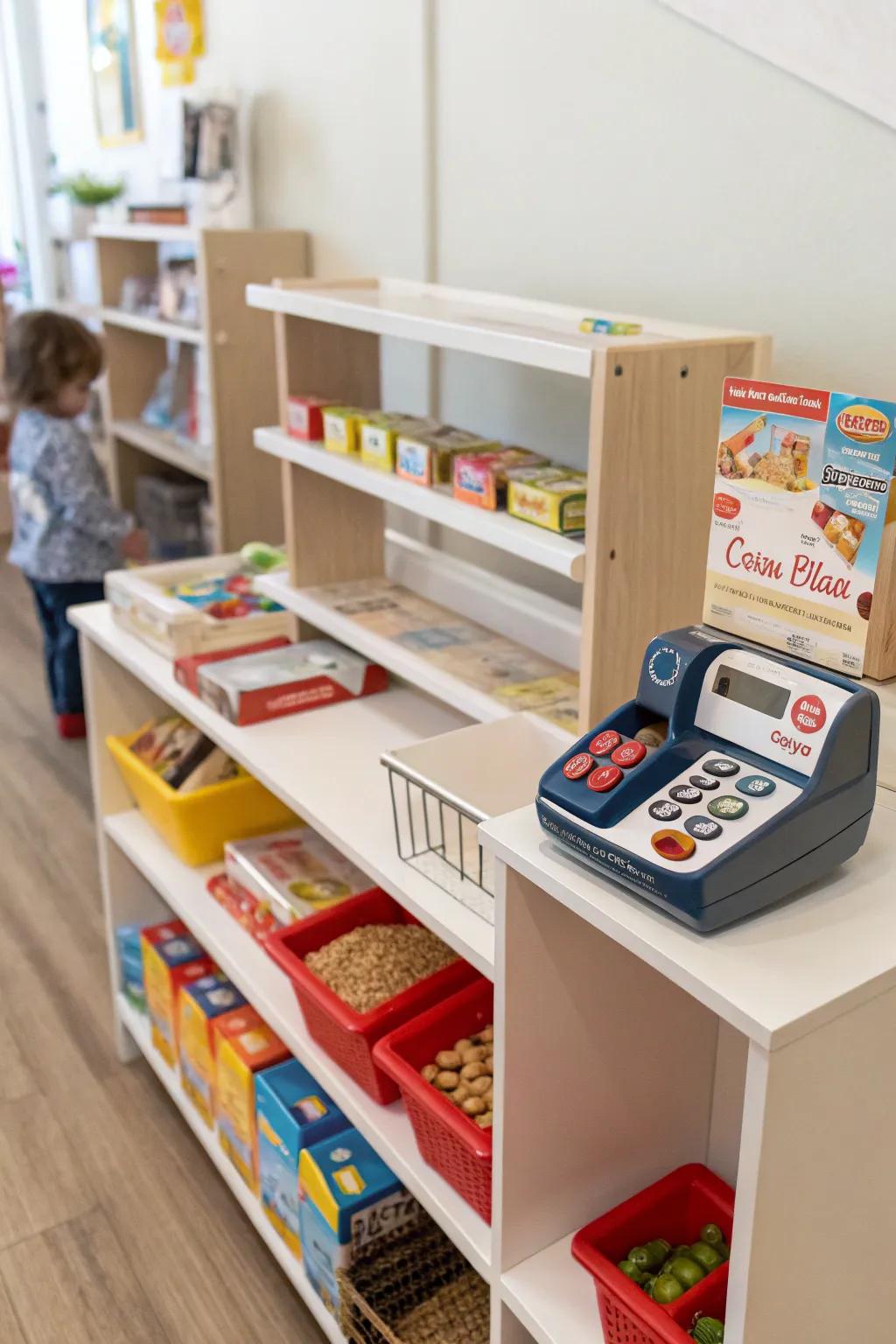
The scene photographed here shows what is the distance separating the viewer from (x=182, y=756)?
2209mm


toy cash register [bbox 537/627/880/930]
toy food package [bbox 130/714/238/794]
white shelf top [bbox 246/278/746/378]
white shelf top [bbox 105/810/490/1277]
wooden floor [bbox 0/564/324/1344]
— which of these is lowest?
wooden floor [bbox 0/564/324/1344]

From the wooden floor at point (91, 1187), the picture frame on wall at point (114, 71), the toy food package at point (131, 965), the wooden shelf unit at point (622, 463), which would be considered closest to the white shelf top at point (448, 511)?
the wooden shelf unit at point (622, 463)

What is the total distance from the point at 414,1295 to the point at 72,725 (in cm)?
259

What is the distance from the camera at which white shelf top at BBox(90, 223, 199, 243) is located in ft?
9.45

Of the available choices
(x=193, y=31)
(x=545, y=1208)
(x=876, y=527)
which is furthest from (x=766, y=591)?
(x=193, y=31)

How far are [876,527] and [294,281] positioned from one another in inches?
47.7

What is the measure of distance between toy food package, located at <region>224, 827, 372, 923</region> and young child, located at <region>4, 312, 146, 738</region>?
5.33ft

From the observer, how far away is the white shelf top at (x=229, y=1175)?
5.87 feet

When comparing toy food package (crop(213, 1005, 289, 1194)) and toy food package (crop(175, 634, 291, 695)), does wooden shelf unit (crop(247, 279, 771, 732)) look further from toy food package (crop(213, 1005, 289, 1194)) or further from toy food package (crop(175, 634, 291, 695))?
toy food package (crop(213, 1005, 289, 1194))

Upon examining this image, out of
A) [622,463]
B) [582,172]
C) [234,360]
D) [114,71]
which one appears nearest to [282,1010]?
[622,463]

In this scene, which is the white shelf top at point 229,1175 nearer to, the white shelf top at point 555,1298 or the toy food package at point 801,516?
the white shelf top at point 555,1298

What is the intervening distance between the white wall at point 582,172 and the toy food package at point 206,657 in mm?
531

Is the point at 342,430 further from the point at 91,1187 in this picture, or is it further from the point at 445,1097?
the point at 91,1187

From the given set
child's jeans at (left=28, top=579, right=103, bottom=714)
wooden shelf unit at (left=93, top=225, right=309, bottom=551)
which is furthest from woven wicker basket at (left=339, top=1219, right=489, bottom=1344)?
child's jeans at (left=28, top=579, right=103, bottom=714)
